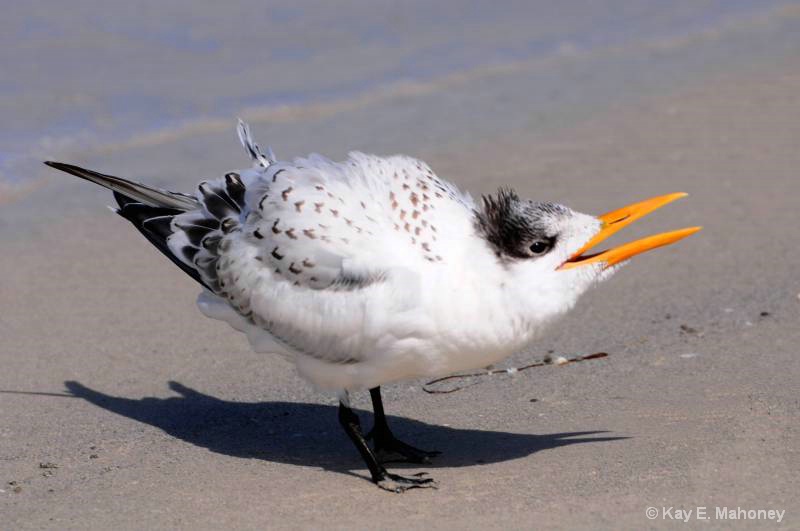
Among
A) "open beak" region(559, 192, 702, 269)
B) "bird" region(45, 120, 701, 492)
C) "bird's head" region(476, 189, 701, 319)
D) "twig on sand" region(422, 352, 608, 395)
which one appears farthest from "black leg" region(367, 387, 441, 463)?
"open beak" region(559, 192, 702, 269)

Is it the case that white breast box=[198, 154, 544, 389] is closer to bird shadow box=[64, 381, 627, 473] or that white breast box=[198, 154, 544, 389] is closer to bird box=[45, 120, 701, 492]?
bird box=[45, 120, 701, 492]

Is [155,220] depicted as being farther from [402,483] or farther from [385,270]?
[402,483]

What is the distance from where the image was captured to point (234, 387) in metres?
6.23

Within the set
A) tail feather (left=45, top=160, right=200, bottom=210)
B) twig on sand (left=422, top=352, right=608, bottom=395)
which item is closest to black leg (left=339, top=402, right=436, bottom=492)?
twig on sand (left=422, top=352, right=608, bottom=395)

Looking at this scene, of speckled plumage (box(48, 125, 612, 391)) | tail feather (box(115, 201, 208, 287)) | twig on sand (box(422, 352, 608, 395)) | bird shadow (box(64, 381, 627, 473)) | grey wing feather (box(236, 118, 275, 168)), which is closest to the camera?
speckled plumage (box(48, 125, 612, 391))

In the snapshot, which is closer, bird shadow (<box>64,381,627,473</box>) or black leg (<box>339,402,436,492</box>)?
black leg (<box>339,402,436,492</box>)

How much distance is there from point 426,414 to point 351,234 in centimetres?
125

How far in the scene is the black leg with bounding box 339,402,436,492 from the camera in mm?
5051

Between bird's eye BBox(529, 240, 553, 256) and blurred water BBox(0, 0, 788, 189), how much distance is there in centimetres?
519

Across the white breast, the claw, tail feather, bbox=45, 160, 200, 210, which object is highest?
tail feather, bbox=45, 160, 200, 210

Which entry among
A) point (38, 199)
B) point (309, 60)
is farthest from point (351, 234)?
point (309, 60)

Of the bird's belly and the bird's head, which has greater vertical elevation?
the bird's head

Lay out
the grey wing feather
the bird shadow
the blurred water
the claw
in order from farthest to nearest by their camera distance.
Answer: the blurred water
the grey wing feather
the bird shadow
the claw

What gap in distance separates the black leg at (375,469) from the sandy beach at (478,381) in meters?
0.06
